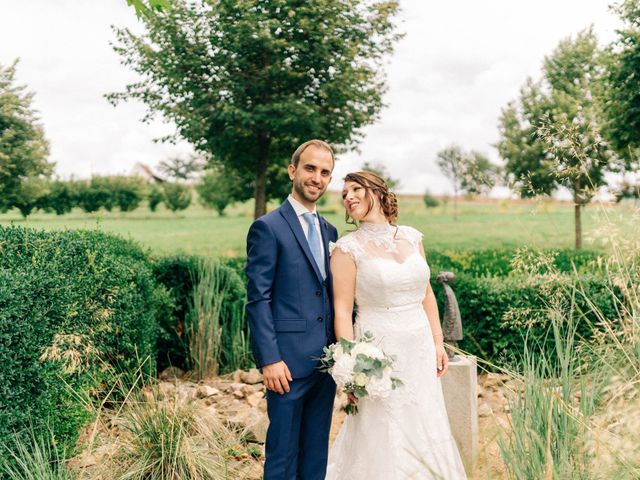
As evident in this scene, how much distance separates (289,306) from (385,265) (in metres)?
0.65

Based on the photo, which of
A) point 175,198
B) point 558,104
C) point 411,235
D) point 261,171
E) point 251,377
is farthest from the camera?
point 175,198

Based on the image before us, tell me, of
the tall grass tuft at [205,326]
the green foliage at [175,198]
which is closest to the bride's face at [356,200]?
the tall grass tuft at [205,326]

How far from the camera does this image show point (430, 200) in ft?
143

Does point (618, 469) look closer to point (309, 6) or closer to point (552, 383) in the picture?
point (552, 383)

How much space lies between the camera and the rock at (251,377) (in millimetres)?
6703

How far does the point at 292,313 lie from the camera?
3346 mm

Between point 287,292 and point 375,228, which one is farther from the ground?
point 375,228

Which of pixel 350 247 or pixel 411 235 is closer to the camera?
pixel 350 247

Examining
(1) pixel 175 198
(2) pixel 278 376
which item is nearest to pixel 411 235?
(2) pixel 278 376

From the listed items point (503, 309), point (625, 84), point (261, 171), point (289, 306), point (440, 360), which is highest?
point (625, 84)

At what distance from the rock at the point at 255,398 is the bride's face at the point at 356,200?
3104mm

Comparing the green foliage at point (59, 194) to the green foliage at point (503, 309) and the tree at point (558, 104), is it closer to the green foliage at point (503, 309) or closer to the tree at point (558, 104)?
the green foliage at point (503, 309)

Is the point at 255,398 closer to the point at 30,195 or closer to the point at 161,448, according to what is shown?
the point at 161,448

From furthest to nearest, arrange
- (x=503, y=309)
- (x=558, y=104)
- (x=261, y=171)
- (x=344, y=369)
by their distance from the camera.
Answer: (x=558, y=104), (x=261, y=171), (x=503, y=309), (x=344, y=369)
